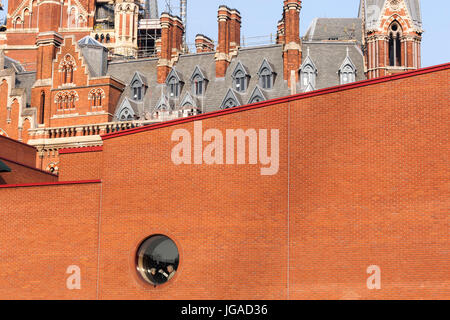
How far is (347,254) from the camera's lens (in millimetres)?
26484

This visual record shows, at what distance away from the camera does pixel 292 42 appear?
57031mm

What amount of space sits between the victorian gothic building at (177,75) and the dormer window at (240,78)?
0.26 feet

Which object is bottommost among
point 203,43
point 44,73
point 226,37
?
point 44,73

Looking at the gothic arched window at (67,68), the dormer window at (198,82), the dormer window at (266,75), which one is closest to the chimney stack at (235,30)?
the dormer window at (198,82)

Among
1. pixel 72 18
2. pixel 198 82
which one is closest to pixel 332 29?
pixel 198 82

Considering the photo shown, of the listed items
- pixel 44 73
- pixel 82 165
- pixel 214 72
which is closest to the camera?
pixel 82 165

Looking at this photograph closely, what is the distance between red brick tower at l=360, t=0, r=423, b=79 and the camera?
180 ft

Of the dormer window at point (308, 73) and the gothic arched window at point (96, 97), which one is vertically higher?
the dormer window at point (308, 73)

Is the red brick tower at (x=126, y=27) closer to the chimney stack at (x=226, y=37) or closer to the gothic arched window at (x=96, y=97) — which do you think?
the gothic arched window at (x=96, y=97)

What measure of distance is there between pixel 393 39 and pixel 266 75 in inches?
366

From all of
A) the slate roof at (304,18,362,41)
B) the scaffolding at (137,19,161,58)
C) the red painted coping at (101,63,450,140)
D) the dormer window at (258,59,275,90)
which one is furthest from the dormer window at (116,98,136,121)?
the scaffolding at (137,19,161,58)

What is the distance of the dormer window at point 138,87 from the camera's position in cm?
6159

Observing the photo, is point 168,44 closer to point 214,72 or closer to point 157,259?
point 214,72

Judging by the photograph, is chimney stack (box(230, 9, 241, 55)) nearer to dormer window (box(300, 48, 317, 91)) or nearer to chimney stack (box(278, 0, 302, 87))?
chimney stack (box(278, 0, 302, 87))
